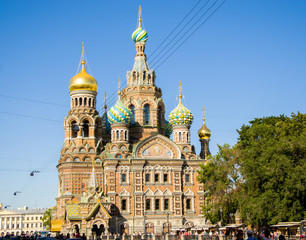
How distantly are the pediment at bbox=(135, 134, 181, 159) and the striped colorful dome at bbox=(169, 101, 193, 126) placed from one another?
9.45ft

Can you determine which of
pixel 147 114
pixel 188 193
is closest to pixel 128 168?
pixel 188 193

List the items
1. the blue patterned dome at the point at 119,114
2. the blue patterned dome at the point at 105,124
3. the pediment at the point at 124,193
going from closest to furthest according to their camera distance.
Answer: the pediment at the point at 124,193 → the blue patterned dome at the point at 119,114 → the blue patterned dome at the point at 105,124

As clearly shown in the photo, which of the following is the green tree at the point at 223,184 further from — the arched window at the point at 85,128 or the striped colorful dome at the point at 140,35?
the striped colorful dome at the point at 140,35

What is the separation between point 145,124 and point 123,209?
10494 mm

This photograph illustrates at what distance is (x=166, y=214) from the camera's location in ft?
164

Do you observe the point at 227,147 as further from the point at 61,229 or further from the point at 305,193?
the point at 61,229

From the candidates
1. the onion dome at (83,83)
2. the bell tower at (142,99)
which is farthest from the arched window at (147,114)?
the onion dome at (83,83)

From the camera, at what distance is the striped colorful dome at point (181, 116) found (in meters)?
53.3

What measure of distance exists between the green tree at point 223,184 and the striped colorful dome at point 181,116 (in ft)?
26.4

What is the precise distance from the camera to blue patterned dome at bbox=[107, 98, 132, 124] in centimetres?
5145

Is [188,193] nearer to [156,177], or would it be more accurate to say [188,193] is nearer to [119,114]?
[156,177]

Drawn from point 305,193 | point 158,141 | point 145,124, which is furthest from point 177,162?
point 305,193

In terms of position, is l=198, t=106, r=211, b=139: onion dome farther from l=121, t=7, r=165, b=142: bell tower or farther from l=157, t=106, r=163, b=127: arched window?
l=157, t=106, r=163, b=127: arched window

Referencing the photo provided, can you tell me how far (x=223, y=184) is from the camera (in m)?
A: 43.5
